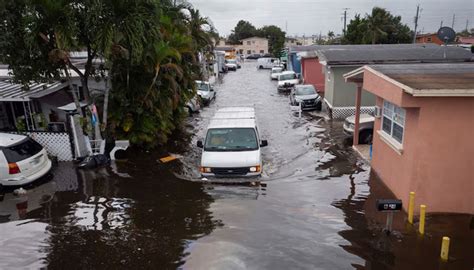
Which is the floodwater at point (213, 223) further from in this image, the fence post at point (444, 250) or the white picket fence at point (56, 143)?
the white picket fence at point (56, 143)

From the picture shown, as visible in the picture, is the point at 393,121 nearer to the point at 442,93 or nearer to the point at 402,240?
the point at 442,93

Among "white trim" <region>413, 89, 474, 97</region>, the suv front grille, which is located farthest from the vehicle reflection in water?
"white trim" <region>413, 89, 474, 97</region>

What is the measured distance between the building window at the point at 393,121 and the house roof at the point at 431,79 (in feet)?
2.99

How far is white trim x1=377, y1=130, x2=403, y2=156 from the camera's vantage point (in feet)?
34.7

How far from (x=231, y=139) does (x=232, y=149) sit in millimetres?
557

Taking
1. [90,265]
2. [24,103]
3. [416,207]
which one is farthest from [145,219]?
[24,103]

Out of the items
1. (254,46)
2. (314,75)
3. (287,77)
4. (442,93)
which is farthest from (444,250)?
(254,46)

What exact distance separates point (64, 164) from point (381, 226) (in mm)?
11225

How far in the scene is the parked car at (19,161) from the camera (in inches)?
451

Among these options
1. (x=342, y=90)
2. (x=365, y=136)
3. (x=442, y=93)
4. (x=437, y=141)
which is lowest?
(x=365, y=136)

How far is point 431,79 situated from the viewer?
10602mm

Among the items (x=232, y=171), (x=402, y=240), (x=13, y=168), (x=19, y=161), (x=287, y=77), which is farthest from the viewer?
(x=287, y=77)

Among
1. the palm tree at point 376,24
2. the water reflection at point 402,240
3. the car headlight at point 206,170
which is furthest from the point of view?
the palm tree at point 376,24

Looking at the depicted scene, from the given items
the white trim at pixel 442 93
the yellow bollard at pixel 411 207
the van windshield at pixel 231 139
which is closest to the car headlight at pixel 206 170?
the van windshield at pixel 231 139
